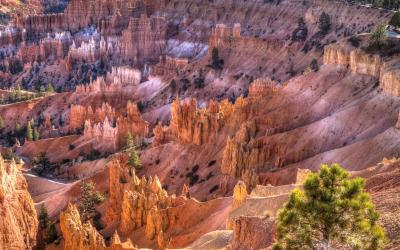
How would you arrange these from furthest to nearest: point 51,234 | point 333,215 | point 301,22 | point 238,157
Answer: point 301,22
point 238,157
point 51,234
point 333,215

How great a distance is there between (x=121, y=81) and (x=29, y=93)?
60.4 ft

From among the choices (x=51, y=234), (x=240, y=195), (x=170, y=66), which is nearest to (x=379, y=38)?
(x=240, y=195)

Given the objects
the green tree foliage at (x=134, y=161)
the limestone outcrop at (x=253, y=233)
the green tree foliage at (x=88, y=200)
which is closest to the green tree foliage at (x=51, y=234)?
the green tree foliage at (x=88, y=200)

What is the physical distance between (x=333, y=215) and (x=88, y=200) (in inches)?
1414

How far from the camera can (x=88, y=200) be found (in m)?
45.4

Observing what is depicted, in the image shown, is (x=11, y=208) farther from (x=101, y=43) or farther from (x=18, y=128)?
(x=101, y=43)

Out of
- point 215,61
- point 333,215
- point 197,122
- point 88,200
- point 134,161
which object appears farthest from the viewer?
point 215,61

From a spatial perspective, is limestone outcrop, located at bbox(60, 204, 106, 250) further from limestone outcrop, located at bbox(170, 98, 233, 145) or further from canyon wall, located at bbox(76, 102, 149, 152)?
canyon wall, located at bbox(76, 102, 149, 152)

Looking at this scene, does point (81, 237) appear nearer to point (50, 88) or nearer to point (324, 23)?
point (324, 23)

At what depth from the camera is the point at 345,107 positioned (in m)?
45.2

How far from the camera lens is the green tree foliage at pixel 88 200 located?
143ft

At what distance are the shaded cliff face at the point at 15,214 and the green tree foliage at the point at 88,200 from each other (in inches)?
205

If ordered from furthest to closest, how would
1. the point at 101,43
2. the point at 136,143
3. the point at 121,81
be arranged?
1. the point at 101,43
2. the point at 121,81
3. the point at 136,143

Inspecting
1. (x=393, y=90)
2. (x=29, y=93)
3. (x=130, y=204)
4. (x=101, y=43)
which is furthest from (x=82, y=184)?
(x=101, y=43)
